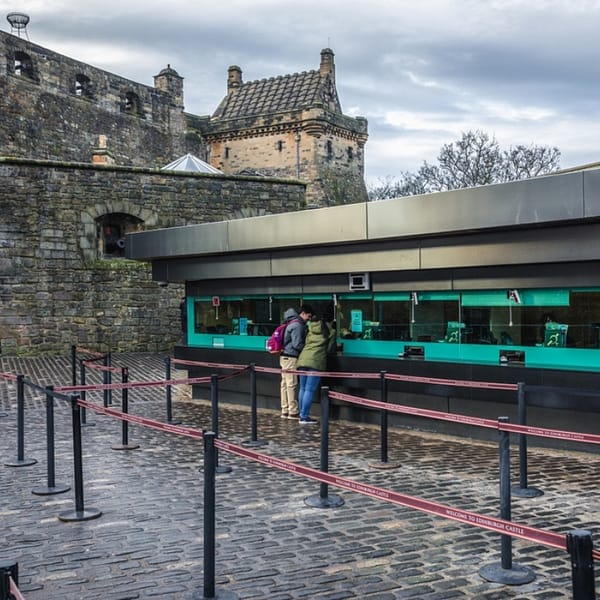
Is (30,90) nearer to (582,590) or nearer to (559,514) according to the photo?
(559,514)

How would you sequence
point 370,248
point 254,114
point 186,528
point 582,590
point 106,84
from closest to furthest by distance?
point 582,590
point 186,528
point 370,248
point 106,84
point 254,114

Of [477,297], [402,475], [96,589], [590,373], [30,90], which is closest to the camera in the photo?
[96,589]

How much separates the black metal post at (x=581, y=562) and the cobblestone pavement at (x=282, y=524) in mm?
1679

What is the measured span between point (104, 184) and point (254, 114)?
73.8 feet

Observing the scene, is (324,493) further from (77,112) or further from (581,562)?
(77,112)

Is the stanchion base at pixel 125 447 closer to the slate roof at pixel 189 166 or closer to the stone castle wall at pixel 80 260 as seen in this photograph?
the stone castle wall at pixel 80 260

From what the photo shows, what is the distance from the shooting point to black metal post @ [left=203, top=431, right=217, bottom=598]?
177 inches

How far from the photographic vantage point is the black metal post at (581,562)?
9.43ft

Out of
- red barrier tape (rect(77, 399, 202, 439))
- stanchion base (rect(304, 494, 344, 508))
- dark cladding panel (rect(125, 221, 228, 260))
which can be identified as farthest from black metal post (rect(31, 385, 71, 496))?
dark cladding panel (rect(125, 221, 228, 260))

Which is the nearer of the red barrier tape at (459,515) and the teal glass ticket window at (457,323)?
the red barrier tape at (459,515)

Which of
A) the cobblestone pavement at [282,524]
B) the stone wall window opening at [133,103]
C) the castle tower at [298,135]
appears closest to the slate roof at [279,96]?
the castle tower at [298,135]

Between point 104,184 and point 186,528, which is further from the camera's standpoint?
point 104,184

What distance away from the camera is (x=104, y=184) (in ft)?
72.4

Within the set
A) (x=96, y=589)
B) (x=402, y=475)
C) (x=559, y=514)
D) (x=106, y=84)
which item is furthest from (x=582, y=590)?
(x=106, y=84)
